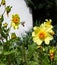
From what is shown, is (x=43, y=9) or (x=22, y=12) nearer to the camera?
(x=22, y=12)

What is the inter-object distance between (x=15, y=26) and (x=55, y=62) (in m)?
0.38

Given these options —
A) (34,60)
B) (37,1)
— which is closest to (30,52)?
(34,60)

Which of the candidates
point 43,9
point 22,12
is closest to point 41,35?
point 22,12

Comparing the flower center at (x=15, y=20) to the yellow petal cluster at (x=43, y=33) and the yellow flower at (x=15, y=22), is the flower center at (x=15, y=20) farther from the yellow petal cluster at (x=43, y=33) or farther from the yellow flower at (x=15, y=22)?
the yellow petal cluster at (x=43, y=33)

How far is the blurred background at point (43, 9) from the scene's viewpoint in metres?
10.3

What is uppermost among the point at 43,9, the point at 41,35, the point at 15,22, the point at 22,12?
the point at 43,9

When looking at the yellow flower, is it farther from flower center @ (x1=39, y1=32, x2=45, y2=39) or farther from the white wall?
the white wall

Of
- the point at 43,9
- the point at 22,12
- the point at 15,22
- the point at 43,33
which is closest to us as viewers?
the point at 43,33

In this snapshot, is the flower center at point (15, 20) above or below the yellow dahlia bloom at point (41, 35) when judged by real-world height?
above

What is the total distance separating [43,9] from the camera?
10609mm

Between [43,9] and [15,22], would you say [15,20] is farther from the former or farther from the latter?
[43,9]

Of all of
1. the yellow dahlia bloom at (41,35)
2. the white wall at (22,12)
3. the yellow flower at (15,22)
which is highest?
the white wall at (22,12)

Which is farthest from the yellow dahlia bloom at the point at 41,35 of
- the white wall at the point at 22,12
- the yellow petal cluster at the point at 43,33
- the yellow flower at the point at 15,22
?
the white wall at the point at 22,12

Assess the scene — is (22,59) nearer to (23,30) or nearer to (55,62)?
(55,62)
